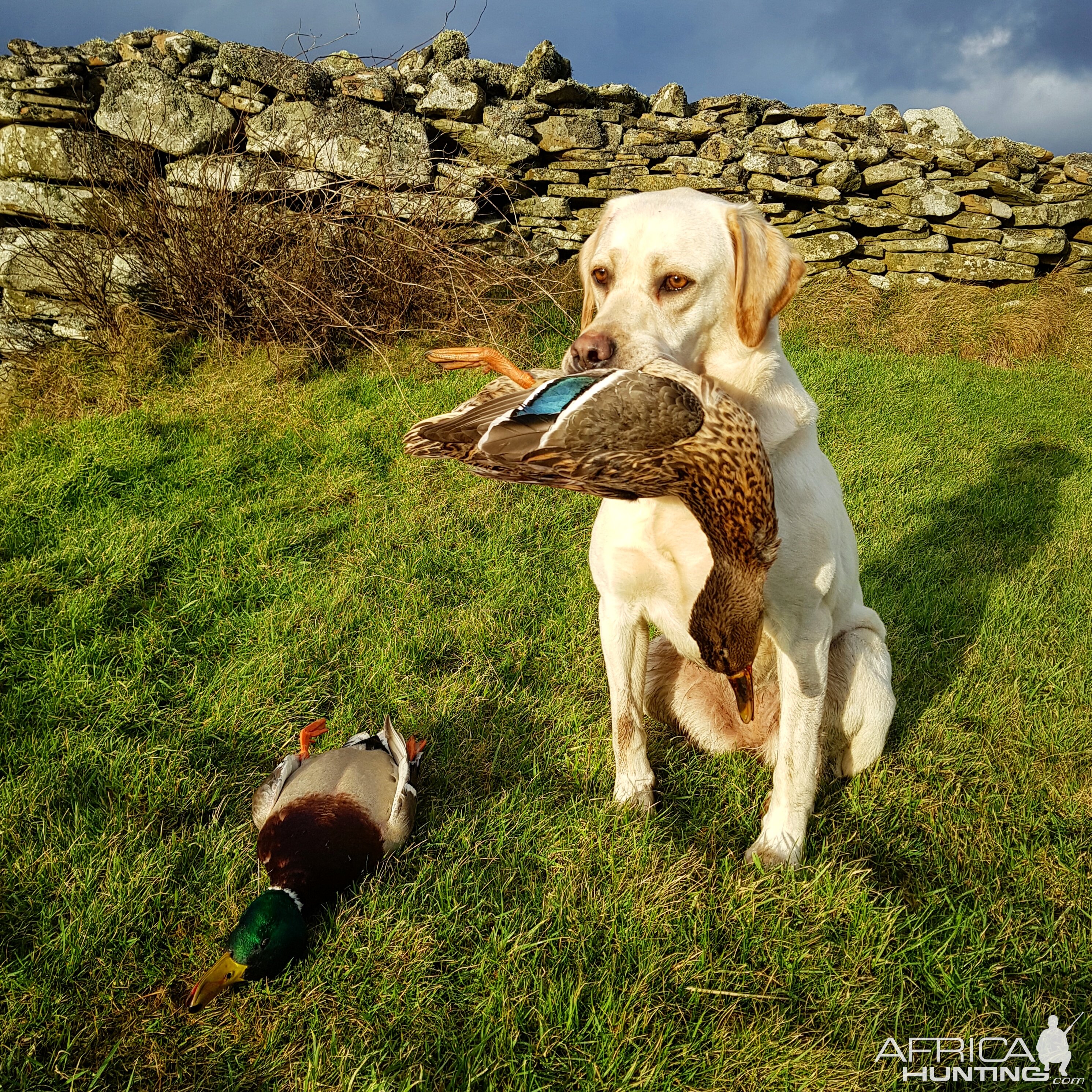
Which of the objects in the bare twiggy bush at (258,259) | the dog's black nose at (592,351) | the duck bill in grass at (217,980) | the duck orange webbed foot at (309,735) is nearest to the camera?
the duck bill in grass at (217,980)

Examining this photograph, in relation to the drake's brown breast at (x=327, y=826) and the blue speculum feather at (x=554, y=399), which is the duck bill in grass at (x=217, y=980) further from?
the blue speculum feather at (x=554, y=399)

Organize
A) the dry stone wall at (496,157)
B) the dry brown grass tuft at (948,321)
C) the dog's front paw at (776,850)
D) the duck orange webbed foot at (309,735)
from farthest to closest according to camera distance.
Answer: the dry brown grass tuft at (948,321), the dry stone wall at (496,157), the duck orange webbed foot at (309,735), the dog's front paw at (776,850)

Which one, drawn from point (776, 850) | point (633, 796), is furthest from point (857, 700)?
point (633, 796)

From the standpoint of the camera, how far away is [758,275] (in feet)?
7.52

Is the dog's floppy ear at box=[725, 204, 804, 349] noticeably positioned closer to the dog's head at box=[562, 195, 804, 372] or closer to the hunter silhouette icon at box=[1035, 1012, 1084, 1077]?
the dog's head at box=[562, 195, 804, 372]

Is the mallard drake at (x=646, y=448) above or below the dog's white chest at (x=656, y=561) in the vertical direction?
above

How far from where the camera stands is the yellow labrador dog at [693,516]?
2.26 m

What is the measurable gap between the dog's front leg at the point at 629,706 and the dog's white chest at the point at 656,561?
0.33ft

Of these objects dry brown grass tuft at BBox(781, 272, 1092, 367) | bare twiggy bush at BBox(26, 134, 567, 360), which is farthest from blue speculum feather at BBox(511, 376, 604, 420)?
dry brown grass tuft at BBox(781, 272, 1092, 367)

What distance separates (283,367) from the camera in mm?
5898

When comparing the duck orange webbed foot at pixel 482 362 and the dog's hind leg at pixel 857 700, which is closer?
the duck orange webbed foot at pixel 482 362

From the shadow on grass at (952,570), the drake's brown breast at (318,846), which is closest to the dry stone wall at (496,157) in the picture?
the shadow on grass at (952,570)

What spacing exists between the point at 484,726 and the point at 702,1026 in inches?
53.7

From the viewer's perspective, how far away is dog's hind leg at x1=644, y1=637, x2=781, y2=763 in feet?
9.09
